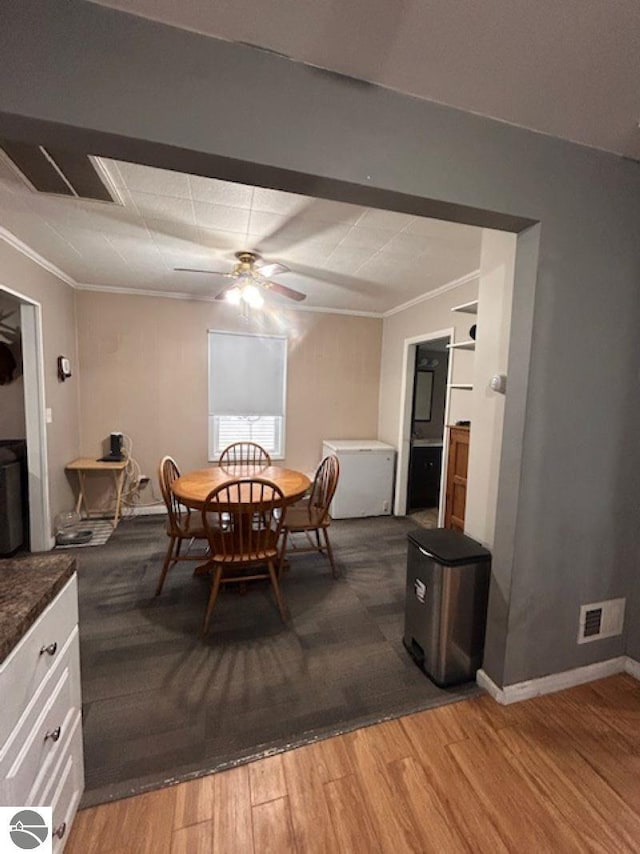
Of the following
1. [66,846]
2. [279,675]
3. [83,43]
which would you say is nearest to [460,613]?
[279,675]

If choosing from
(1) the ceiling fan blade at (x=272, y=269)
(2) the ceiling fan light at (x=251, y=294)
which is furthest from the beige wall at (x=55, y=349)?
(1) the ceiling fan blade at (x=272, y=269)

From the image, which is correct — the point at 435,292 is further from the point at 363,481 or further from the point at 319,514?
the point at 319,514

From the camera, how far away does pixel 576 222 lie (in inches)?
58.7

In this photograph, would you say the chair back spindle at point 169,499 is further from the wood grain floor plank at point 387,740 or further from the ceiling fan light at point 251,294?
the wood grain floor plank at point 387,740

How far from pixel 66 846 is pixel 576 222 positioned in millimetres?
2858

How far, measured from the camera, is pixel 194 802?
123 cm

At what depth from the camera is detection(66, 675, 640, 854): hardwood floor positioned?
113 cm

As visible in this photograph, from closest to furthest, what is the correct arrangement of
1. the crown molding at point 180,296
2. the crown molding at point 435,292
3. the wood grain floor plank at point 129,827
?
1. the wood grain floor plank at point 129,827
2. the crown molding at point 435,292
3. the crown molding at point 180,296

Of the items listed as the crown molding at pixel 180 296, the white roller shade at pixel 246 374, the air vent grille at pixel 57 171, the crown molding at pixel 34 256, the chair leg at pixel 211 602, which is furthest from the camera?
the white roller shade at pixel 246 374

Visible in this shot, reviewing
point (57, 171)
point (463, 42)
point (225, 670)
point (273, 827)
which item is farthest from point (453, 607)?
point (57, 171)

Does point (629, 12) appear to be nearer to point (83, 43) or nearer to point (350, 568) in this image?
point (83, 43)

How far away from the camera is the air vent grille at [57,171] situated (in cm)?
160

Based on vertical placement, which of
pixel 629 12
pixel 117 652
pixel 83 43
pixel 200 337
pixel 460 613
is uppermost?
pixel 629 12

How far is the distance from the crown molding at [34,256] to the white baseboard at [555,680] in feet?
13.1
